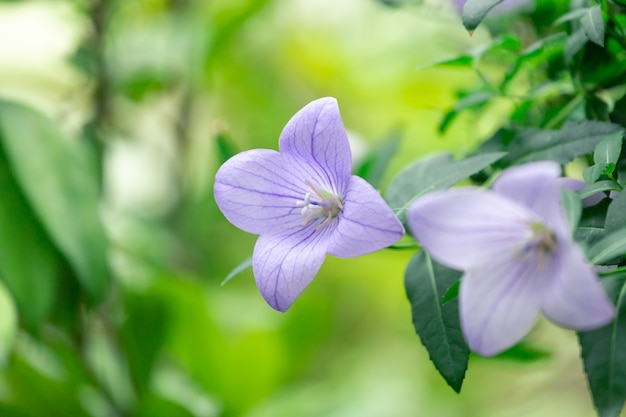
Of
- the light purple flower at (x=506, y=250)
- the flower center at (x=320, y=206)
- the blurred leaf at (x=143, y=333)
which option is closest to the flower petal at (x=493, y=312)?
the light purple flower at (x=506, y=250)

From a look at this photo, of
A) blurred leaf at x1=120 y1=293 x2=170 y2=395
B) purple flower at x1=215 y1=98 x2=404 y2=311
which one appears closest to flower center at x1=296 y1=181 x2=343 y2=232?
purple flower at x1=215 y1=98 x2=404 y2=311

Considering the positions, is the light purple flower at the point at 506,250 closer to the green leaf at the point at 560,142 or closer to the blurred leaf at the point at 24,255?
the green leaf at the point at 560,142

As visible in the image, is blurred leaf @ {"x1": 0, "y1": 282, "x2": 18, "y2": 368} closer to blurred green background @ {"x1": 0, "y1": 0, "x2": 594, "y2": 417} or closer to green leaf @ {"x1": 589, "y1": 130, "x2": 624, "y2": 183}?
blurred green background @ {"x1": 0, "y1": 0, "x2": 594, "y2": 417}

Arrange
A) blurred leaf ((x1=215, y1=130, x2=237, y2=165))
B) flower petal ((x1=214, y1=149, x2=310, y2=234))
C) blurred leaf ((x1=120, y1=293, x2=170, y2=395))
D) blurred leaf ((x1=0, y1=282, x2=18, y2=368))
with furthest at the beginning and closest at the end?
blurred leaf ((x1=120, y1=293, x2=170, y2=395)) → blurred leaf ((x1=0, y1=282, x2=18, y2=368)) → blurred leaf ((x1=215, y1=130, x2=237, y2=165)) → flower petal ((x1=214, y1=149, x2=310, y2=234))

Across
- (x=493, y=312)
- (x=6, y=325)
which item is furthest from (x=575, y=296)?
(x=6, y=325)

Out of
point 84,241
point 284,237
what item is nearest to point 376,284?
point 84,241

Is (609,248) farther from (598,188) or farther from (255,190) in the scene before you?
(255,190)
